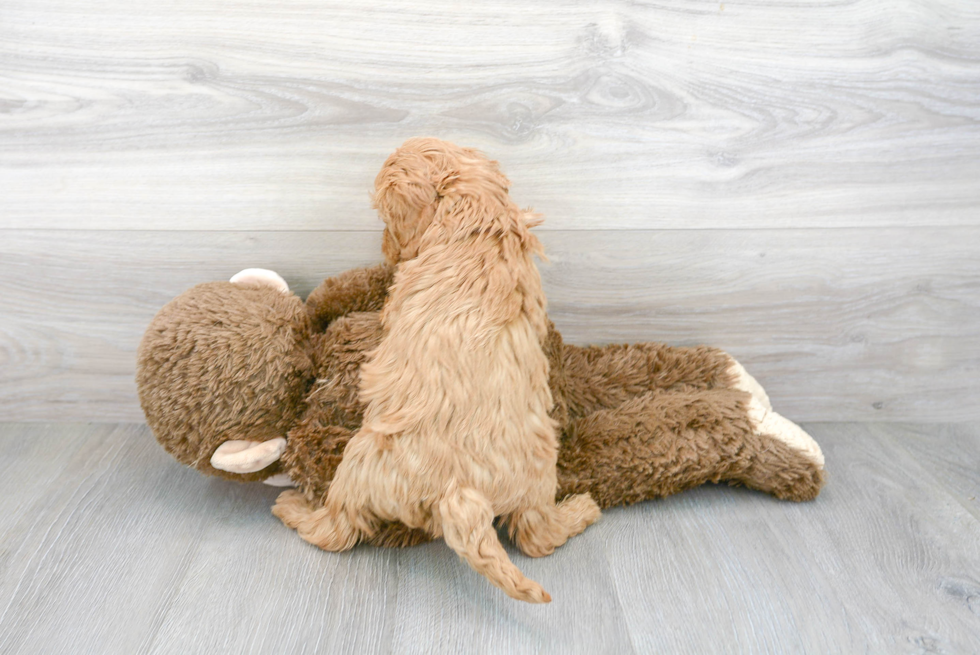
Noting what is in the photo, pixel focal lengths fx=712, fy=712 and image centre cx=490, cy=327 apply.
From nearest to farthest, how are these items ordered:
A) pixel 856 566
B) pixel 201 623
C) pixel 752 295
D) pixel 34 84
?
1. pixel 201 623
2. pixel 856 566
3. pixel 34 84
4. pixel 752 295

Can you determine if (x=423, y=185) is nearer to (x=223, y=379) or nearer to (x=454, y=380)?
(x=454, y=380)

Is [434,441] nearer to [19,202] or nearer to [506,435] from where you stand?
[506,435]

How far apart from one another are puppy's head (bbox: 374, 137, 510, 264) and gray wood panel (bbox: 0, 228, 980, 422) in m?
0.22

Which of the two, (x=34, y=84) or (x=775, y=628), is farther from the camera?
(x=34, y=84)

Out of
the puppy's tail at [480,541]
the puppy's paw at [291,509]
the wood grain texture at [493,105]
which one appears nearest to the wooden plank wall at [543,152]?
the wood grain texture at [493,105]

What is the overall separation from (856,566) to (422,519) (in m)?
0.56

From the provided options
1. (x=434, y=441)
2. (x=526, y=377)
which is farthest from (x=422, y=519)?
(x=526, y=377)

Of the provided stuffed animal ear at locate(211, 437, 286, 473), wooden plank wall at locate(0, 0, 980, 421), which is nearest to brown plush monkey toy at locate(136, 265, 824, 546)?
stuffed animal ear at locate(211, 437, 286, 473)

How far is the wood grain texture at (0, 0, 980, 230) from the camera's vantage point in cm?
101

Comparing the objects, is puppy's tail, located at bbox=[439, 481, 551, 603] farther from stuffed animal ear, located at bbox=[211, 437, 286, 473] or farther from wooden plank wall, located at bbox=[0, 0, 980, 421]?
wooden plank wall, located at bbox=[0, 0, 980, 421]

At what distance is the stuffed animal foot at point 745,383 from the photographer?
112 cm

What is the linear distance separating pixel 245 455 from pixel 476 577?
33cm

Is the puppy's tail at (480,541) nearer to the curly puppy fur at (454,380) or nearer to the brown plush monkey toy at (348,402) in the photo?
the curly puppy fur at (454,380)

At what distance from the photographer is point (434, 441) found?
815 mm
